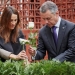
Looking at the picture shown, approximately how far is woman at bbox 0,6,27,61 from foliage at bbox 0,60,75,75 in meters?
1.15

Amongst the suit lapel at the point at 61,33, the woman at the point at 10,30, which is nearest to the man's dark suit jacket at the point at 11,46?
the woman at the point at 10,30

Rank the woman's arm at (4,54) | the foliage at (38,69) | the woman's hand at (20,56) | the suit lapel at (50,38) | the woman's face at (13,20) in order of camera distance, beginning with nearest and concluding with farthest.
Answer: the foliage at (38,69), the woman's hand at (20,56), the woman's arm at (4,54), the woman's face at (13,20), the suit lapel at (50,38)

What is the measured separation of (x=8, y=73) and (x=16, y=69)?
0.30ft

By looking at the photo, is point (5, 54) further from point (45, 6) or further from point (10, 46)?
point (45, 6)

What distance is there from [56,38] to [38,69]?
141cm

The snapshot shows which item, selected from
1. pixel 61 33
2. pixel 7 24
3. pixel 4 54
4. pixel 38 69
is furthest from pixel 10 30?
pixel 38 69

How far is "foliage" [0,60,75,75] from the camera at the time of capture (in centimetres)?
424

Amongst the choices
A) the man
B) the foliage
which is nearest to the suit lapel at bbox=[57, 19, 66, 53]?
the man

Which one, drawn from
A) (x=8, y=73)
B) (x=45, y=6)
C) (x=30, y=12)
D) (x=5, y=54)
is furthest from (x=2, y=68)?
(x=30, y=12)

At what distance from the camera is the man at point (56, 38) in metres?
5.41

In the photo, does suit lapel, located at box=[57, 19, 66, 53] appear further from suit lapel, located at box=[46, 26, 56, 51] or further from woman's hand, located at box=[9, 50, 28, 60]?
woman's hand, located at box=[9, 50, 28, 60]

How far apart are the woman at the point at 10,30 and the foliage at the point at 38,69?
1.15 meters

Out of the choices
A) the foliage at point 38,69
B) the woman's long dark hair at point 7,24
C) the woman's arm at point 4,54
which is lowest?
the woman's arm at point 4,54

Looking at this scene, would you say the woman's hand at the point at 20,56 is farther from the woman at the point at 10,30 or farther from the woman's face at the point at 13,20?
the woman's face at the point at 13,20
